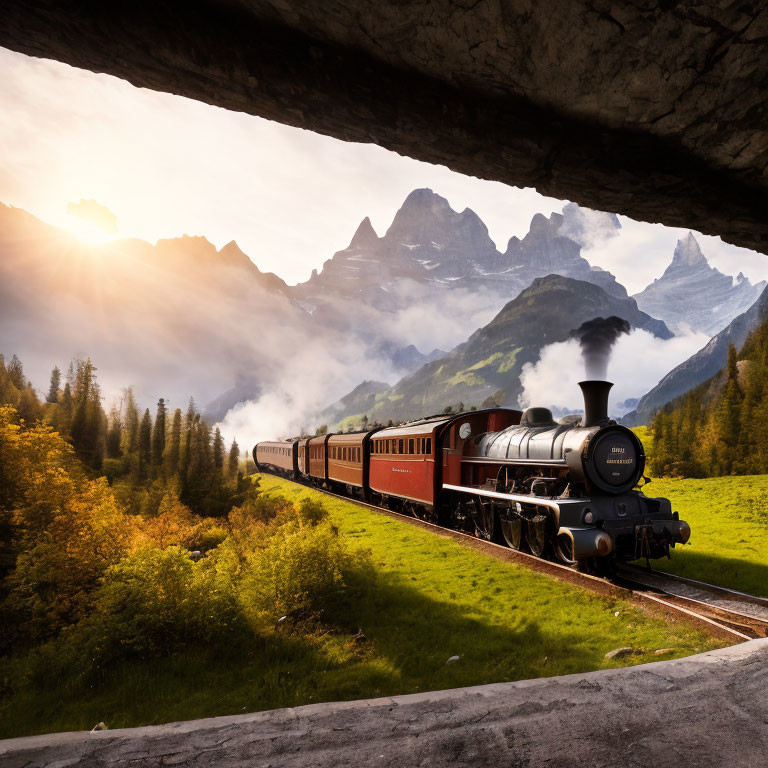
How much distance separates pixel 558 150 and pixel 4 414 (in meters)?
10.6

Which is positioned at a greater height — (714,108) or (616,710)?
(714,108)

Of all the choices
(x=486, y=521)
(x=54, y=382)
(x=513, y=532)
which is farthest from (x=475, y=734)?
(x=54, y=382)

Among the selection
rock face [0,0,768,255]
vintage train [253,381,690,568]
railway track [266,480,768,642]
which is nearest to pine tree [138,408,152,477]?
vintage train [253,381,690,568]

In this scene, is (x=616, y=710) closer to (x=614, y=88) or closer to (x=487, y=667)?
(x=487, y=667)

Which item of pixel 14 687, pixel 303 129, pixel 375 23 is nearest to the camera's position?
pixel 375 23

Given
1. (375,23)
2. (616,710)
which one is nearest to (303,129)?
(375,23)

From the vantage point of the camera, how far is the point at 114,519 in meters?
9.70

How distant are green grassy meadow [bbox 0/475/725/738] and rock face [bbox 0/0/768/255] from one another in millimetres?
6101

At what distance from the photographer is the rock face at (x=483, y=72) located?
12.2 feet

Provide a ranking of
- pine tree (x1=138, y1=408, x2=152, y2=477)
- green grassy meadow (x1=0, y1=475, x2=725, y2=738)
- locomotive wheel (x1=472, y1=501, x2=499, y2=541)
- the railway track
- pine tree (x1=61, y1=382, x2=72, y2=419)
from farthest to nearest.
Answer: pine tree (x1=138, y1=408, x2=152, y2=477), pine tree (x1=61, y1=382, x2=72, y2=419), locomotive wheel (x1=472, y1=501, x2=499, y2=541), the railway track, green grassy meadow (x1=0, y1=475, x2=725, y2=738)

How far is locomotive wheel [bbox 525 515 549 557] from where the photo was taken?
32.9 feet

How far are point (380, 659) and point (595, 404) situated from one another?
6.96 metres

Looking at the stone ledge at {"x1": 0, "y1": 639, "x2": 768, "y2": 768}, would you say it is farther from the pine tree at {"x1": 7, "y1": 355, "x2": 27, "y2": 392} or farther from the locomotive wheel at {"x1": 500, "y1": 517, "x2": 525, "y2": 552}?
the pine tree at {"x1": 7, "y1": 355, "x2": 27, "y2": 392}

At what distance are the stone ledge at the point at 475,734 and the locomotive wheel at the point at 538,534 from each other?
5715mm
